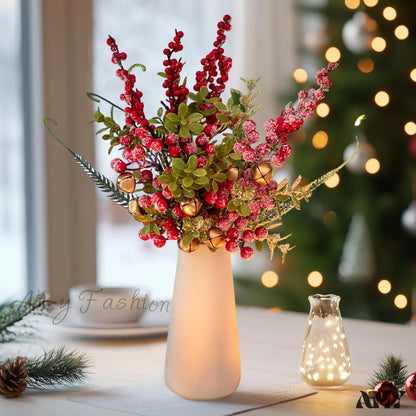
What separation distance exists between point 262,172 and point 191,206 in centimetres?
9

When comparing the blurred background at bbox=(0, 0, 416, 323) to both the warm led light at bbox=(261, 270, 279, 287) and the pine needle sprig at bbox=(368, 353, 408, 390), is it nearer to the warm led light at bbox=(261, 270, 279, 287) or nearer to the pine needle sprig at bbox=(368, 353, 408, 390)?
the warm led light at bbox=(261, 270, 279, 287)

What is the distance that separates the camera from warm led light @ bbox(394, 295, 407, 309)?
8.97ft

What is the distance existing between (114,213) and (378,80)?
1.11m

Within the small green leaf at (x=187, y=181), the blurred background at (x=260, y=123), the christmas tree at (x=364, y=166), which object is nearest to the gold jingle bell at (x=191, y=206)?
the small green leaf at (x=187, y=181)

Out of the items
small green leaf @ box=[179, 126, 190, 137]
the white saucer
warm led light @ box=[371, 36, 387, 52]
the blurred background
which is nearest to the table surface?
the white saucer

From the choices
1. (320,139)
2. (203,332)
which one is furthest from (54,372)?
(320,139)

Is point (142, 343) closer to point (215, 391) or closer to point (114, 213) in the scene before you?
point (215, 391)

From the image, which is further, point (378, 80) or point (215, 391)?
point (378, 80)

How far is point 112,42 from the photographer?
0.91m

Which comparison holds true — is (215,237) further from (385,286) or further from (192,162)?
(385,286)

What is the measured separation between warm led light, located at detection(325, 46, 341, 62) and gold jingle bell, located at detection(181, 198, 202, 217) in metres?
2.06

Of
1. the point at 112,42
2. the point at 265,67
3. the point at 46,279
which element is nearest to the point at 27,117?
the point at 46,279

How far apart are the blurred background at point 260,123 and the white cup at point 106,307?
1.06m

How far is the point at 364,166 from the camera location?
2.73m
